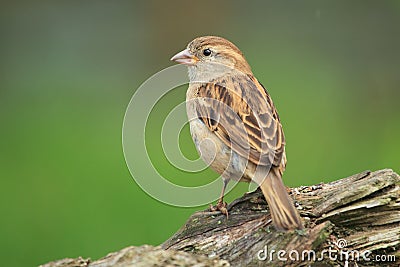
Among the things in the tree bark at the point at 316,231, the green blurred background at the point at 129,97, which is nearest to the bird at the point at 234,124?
the tree bark at the point at 316,231

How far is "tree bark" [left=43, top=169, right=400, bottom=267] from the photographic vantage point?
422cm

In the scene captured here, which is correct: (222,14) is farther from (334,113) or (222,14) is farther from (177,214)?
(177,214)

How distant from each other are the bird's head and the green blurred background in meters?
2.05

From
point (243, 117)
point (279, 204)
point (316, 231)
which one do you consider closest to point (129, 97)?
point (243, 117)

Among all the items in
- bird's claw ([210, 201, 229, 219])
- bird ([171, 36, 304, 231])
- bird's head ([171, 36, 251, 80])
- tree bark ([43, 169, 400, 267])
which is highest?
bird's head ([171, 36, 251, 80])

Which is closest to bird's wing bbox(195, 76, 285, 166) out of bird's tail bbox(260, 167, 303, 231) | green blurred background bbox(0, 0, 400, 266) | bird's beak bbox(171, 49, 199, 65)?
bird's tail bbox(260, 167, 303, 231)

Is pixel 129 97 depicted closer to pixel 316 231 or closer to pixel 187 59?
pixel 187 59

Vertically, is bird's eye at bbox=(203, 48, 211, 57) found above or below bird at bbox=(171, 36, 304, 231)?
above

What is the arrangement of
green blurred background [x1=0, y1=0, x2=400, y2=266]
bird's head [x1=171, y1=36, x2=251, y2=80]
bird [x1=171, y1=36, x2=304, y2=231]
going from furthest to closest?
1. green blurred background [x1=0, y1=0, x2=400, y2=266]
2. bird's head [x1=171, y1=36, x2=251, y2=80]
3. bird [x1=171, y1=36, x2=304, y2=231]

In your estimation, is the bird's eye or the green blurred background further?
the green blurred background

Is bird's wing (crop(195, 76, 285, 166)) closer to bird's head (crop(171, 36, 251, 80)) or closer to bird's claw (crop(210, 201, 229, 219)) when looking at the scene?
bird's head (crop(171, 36, 251, 80))

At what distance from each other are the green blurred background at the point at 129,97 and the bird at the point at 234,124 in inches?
84.0

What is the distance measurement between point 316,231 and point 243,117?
1079mm

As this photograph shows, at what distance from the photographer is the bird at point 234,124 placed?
458cm
